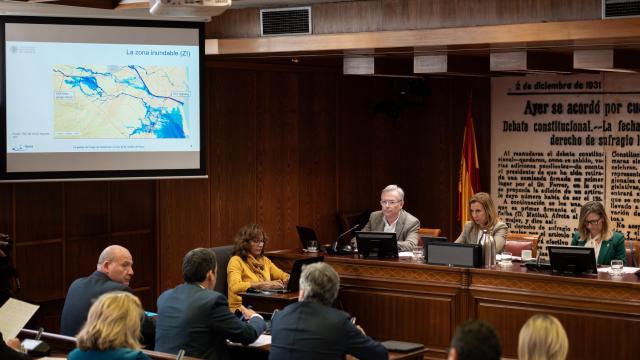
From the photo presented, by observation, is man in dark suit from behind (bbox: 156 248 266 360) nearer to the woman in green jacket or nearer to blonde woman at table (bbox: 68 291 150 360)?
blonde woman at table (bbox: 68 291 150 360)

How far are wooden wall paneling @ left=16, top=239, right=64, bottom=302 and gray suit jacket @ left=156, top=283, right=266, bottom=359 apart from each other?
10.3 ft

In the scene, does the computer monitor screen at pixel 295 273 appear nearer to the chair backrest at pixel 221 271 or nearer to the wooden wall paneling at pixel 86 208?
the chair backrest at pixel 221 271

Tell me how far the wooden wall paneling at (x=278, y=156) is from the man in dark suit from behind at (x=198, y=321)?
4595 millimetres

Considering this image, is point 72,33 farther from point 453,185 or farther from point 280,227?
point 453,185

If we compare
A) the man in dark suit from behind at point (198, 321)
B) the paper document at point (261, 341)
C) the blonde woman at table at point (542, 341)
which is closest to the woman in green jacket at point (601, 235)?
the paper document at point (261, 341)

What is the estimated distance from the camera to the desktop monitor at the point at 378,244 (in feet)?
24.5

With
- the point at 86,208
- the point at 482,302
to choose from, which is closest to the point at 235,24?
the point at 86,208

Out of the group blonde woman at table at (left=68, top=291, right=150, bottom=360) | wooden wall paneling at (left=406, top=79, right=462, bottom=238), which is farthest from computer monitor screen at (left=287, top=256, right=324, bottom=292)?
wooden wall paneling at (left=406, top=79, right=462, bottom=238)

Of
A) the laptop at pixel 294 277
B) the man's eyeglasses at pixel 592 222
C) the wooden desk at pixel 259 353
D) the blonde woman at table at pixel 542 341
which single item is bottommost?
the wooden desk at pixel 259 353

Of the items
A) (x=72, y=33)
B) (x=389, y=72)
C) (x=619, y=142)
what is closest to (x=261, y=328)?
(x=72, y=33)

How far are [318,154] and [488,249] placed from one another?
3.61 meters

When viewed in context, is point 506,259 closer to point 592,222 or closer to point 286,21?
point 592,222

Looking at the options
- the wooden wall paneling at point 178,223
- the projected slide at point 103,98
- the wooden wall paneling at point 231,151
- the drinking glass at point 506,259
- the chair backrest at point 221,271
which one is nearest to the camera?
the projected slide at point 103,98

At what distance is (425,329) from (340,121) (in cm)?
378
